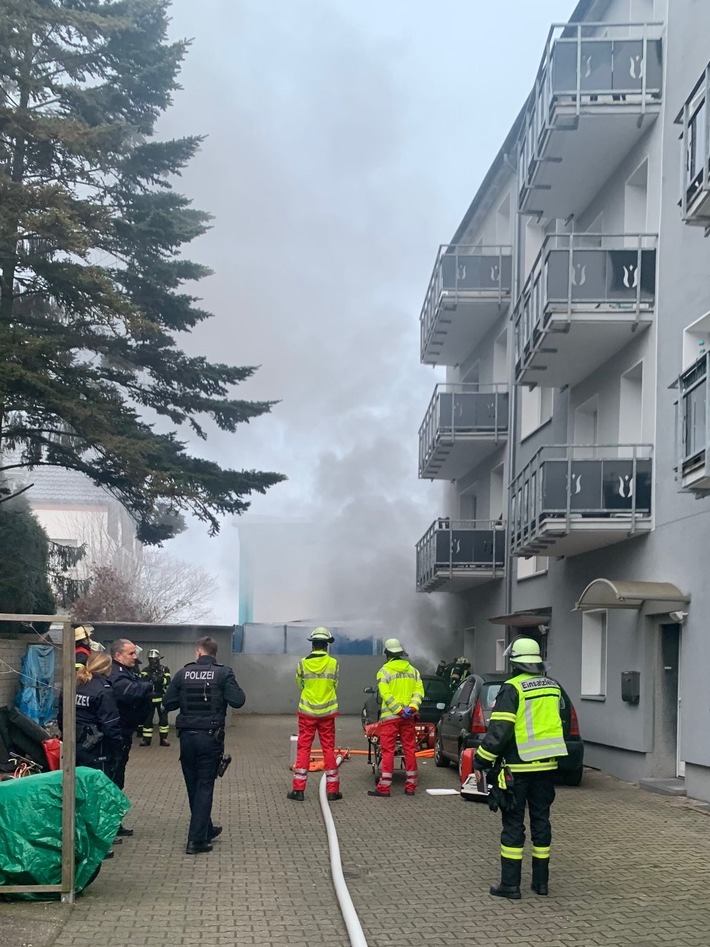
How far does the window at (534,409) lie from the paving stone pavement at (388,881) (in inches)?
358

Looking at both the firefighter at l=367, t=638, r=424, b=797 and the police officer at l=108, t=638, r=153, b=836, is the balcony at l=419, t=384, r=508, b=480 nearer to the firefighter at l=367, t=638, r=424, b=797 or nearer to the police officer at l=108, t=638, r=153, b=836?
the firefighter at l=367, t=638, r=424, b=797

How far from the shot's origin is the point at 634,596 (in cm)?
1209

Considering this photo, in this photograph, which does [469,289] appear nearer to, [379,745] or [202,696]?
[379,745]

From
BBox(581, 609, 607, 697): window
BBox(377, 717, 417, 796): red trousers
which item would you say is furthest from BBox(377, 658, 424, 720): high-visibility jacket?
BBox(581, 609, 607, 697): window

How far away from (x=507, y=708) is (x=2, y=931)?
123 inches

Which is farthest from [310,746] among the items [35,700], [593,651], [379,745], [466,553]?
[466,553]

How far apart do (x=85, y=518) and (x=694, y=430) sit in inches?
1939

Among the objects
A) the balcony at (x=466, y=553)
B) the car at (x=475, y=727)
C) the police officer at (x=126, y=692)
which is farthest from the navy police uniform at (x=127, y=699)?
the balcony at (x=466, y=553)

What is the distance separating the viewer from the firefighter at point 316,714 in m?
11.4

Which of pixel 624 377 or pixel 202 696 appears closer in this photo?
pixel 202 696

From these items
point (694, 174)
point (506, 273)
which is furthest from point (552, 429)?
point (694, 174)

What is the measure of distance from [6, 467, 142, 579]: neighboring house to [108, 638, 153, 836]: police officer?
45.7m

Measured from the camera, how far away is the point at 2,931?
5.67 m

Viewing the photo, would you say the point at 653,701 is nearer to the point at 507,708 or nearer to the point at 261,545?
the point at 507,708
